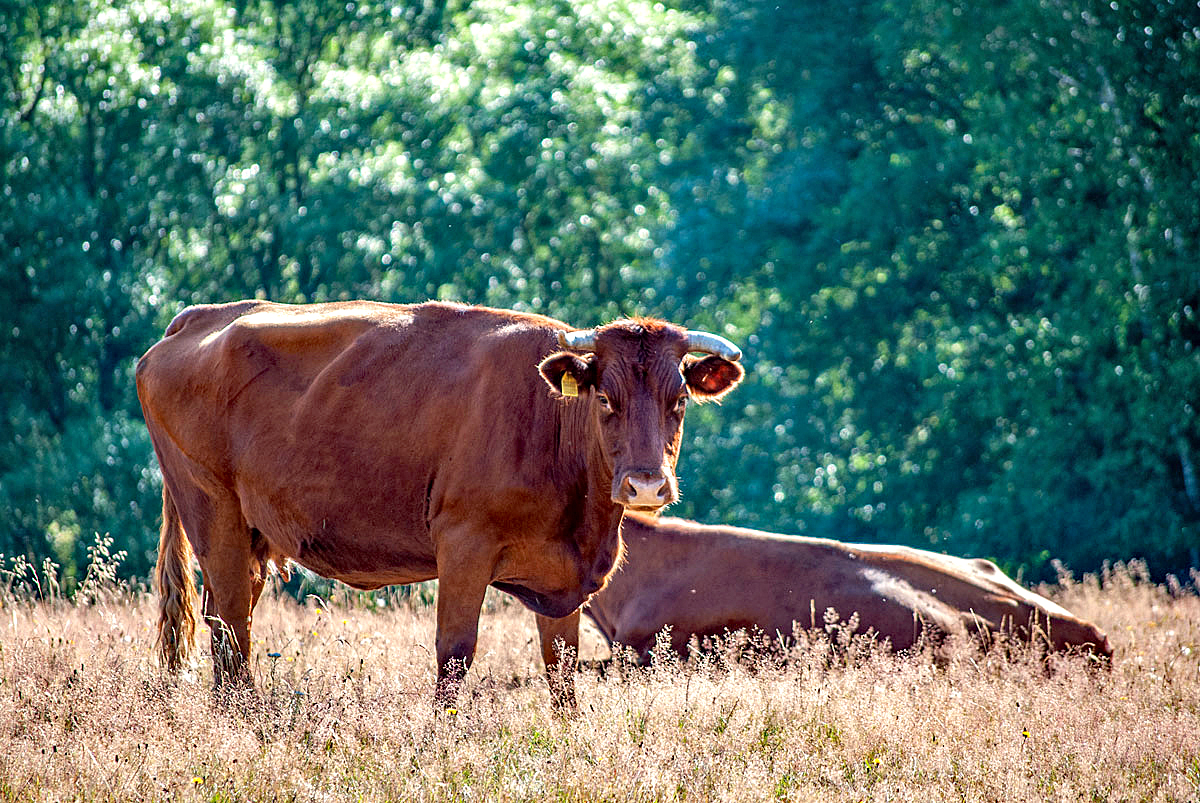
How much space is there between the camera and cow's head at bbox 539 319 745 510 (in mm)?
6461

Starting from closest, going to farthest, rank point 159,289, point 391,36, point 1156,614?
point 1156,614, point 159,289, point 391,36

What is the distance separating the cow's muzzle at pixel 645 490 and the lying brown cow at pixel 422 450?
0.4 inches

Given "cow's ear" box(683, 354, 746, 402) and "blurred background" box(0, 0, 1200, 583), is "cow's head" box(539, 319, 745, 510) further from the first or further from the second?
"blurred background" box(0, 0, 1200, 583)

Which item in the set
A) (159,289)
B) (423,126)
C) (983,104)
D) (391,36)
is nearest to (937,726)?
(983,104)

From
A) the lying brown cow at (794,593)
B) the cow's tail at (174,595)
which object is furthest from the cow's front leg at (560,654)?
the cow's tail at (174,595)

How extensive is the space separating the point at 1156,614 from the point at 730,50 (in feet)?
52.6

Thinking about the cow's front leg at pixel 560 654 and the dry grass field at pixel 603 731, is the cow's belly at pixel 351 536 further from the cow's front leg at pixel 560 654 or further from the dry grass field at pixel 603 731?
the cow's front leg at pixel 560 654

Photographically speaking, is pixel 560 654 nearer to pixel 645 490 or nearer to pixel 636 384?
pixel 645 490

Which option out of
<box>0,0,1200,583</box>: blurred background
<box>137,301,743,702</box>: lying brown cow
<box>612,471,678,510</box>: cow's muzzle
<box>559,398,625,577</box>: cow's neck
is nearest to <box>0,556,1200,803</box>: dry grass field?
<box>137,301,743,702</box>: lying brown cow

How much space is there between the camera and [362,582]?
7512 millimetres

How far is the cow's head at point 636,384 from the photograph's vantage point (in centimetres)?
646

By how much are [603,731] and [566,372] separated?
1792 mm

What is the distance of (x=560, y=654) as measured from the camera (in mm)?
6797

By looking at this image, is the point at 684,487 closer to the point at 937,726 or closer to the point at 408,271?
the point at 408,271
